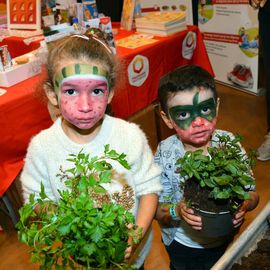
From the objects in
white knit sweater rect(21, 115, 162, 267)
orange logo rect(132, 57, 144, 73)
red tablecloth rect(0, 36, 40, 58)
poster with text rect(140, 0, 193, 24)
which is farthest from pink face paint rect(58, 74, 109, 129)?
poster with text rect(140, 0, 193, 24)

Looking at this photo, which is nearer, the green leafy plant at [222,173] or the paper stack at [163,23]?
the green leafy plant at [222,173]

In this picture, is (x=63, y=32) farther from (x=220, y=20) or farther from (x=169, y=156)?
(x=220, y=20)

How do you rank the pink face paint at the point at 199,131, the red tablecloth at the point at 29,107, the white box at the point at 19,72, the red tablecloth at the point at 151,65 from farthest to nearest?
the red tablecloth at the point at 151,65
the white box at the point at 19,72
the red tablecloth at the point at 29,107
the pink face paint at the point at 199,131

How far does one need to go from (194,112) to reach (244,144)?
1.78m

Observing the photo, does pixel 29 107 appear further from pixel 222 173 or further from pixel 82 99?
pixel 222 173

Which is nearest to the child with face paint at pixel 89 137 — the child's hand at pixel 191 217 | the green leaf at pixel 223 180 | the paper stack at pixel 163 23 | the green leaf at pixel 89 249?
the child's hand at pixel 191 217

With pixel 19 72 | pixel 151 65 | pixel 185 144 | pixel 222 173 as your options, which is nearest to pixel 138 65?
pixel 151 65

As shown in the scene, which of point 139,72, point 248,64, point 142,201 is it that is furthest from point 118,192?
point 248,64

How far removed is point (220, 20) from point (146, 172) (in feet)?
9.61

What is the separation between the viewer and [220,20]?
3543 mm

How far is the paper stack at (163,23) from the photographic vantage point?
2.44 meters

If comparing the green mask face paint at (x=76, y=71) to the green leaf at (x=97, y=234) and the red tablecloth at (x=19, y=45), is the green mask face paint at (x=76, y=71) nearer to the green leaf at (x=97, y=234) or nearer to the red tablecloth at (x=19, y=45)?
the green leaf at (x=97, y=234)

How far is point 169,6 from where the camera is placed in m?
3.66

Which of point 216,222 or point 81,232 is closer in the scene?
point 81,232
